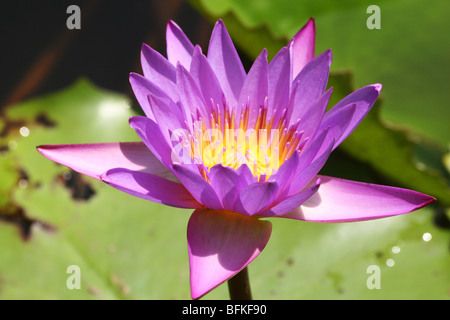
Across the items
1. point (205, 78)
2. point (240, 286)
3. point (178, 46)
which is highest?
point (178, 46)

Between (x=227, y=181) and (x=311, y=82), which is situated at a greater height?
(x=311, y=82)

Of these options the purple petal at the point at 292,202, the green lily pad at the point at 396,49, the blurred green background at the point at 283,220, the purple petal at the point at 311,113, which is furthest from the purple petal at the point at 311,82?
the green lily pad at the point at 396,49

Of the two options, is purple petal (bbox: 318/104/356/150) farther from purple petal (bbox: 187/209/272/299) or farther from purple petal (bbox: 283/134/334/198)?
purple petal (bbox: 187/209/272/299)

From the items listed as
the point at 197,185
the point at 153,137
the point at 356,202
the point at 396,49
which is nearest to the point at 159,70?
the point at 153,137

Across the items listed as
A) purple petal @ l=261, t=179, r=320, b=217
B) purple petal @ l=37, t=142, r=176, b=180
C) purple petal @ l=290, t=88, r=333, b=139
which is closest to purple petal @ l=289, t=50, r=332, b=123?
purple petal @ l=290, t=88, r=333, b=139

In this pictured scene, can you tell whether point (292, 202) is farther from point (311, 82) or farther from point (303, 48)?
point (303, 48)
